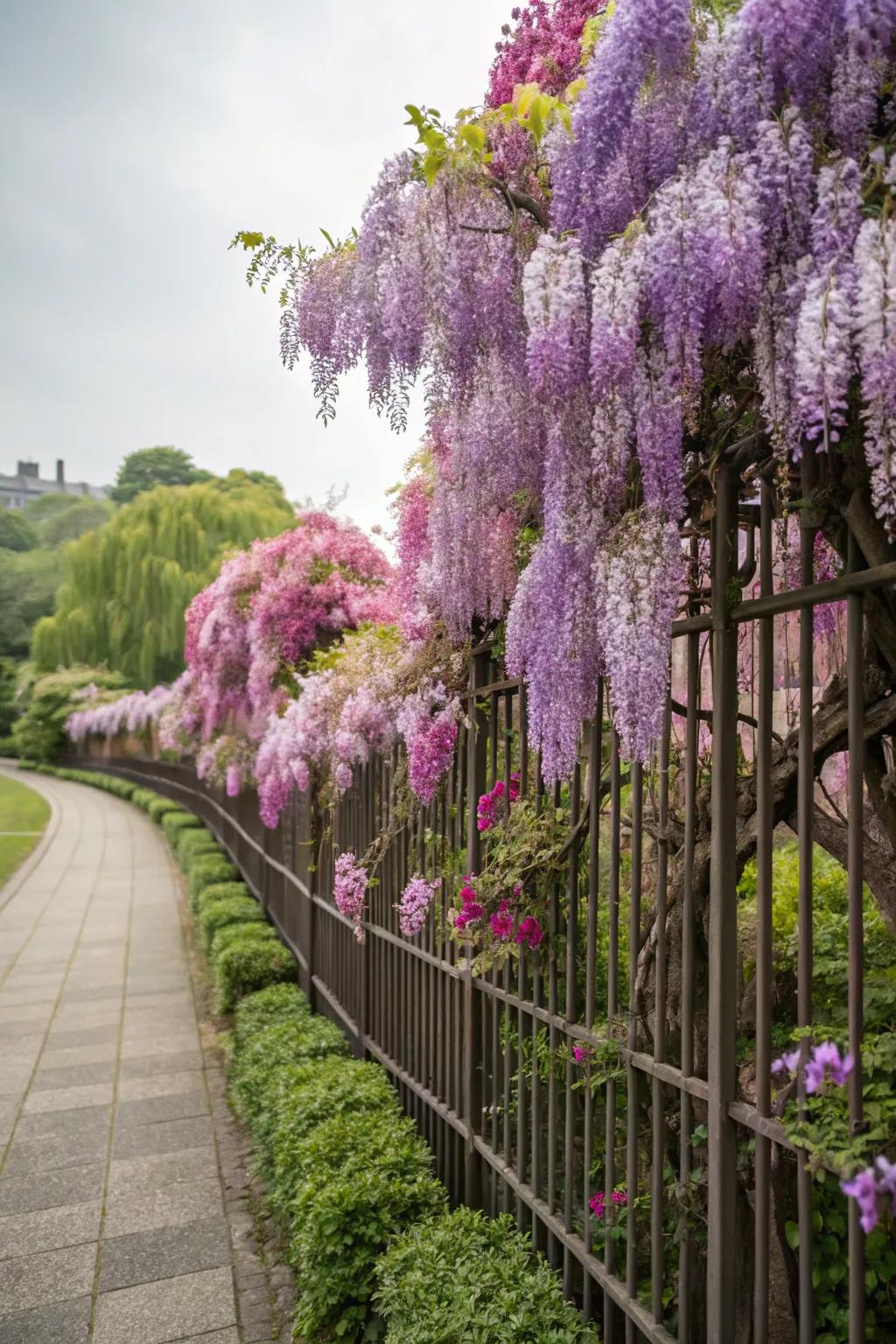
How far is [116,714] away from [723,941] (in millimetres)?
25329

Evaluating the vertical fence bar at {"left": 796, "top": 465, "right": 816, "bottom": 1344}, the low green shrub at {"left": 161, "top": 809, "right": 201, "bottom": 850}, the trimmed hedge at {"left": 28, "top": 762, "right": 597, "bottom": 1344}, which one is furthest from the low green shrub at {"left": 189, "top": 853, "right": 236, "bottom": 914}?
the vertical fence bar at {"left": 796, "top": 465, "right": 816, "bottom": 1344}

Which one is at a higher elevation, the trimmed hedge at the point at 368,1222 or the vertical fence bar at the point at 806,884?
the vertical fence bar at the point at 806,884

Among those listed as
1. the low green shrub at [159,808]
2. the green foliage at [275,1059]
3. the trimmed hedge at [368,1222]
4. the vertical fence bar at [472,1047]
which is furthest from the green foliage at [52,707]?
the vertical fence bar at [472,1047]

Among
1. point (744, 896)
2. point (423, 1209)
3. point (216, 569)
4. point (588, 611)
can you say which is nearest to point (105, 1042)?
point (423, 1209)

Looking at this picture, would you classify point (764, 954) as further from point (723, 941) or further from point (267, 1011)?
point (267, 1011)

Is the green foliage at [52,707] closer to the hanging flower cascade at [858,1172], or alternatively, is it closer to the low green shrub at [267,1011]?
the low green shrub at [267,1011]

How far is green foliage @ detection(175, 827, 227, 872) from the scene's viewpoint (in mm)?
12398

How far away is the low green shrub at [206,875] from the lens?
10258mm

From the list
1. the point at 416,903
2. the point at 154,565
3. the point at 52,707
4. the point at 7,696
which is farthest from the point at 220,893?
the point at 7,696

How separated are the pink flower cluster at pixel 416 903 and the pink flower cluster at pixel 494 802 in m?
0.59

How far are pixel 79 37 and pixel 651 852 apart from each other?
484 cm

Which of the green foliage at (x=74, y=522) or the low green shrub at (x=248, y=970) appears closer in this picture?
the low green shrub at (x=248, y=970)

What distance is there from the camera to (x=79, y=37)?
4.62m

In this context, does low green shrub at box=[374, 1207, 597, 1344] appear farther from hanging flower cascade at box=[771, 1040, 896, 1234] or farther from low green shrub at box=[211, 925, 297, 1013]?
low green shrub at box=[211, 925, 297, 1013]
